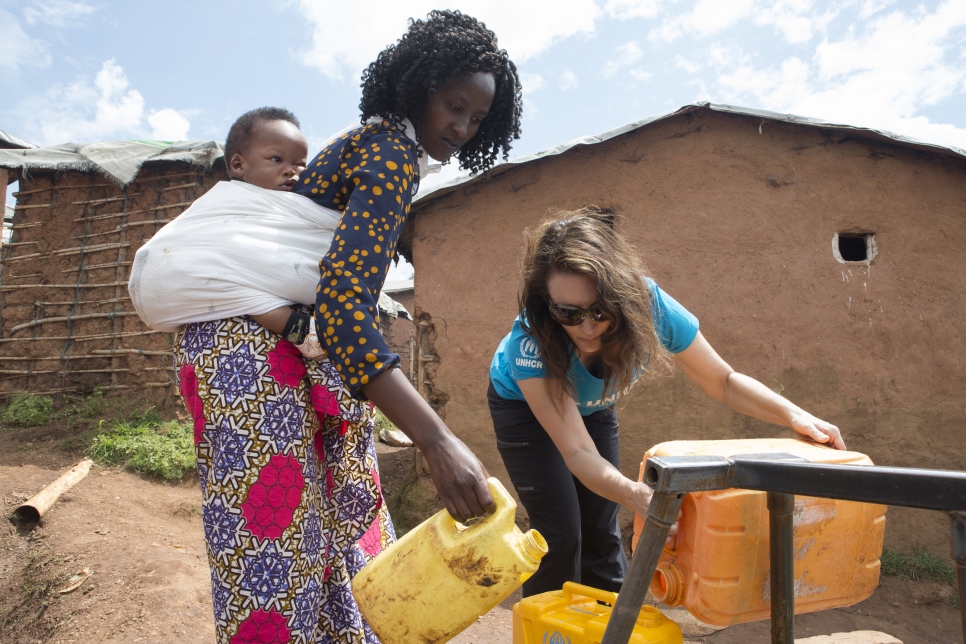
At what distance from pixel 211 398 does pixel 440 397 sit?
372 centimetres

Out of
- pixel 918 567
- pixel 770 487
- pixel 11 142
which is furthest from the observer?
pixel 11 142

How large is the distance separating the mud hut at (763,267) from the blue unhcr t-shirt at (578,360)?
2.71m

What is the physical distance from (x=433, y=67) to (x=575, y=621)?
1401 millimetres

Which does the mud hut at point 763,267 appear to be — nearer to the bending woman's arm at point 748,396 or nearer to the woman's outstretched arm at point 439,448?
the bending woman's arm at point 748,396

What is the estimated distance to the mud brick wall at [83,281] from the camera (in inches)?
274

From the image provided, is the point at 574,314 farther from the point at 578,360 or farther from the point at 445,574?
the point at 445,574

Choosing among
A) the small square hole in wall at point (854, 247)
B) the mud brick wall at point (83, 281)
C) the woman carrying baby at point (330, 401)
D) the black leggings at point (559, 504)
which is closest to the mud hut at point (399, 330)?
the mud brick wall at point (83, 281)

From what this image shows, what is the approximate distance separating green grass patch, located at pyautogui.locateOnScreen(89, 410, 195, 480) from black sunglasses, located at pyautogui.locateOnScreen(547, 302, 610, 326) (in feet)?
16.1

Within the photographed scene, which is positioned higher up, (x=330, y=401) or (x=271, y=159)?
(x=271, y=159)

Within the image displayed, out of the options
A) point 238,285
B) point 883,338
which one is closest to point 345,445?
point 238,285

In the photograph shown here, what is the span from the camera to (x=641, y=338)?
203cm

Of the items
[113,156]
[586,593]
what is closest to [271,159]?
[586,593]

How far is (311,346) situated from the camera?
59.4 inches

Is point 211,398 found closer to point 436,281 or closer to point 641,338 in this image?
point 641,338
